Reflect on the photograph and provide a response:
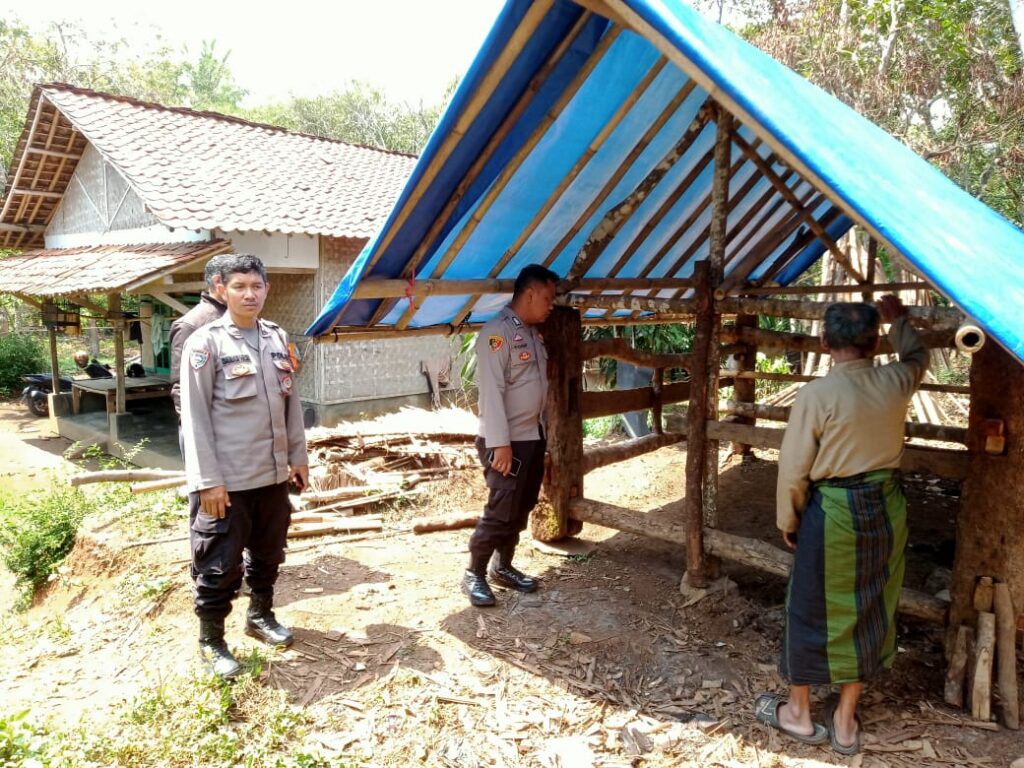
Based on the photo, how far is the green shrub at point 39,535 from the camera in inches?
223

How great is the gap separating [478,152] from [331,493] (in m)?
3.63

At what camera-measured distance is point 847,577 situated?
284 cm

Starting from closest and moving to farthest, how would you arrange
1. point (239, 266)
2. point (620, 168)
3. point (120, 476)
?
point (239, 266) → point (620, 168) → point (120, 476)

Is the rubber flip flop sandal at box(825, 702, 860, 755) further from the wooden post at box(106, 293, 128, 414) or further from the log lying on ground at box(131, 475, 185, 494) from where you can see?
the wooden post at box(106, 293, 128, 414)

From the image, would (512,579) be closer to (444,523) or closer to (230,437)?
(444,523)

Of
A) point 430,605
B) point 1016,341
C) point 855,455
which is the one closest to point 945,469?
point 855,455

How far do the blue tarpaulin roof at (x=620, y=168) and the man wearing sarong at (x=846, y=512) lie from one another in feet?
1.58

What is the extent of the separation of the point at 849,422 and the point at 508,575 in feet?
7.86

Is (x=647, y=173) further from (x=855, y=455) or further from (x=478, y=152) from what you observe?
(x=855, y=455)

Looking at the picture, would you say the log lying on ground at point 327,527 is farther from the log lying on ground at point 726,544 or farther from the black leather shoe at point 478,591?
the log lying on ground at point 726,544

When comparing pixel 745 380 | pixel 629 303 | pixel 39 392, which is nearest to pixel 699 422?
pixel 629 303

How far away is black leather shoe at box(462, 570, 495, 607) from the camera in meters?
4.11

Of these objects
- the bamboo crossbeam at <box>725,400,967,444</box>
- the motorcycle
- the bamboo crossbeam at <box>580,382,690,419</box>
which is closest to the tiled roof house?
the motorcycle

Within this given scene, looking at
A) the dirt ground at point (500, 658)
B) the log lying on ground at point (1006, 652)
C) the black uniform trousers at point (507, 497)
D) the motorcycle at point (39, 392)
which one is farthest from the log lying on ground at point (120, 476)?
the motorcycle at point (39, 392)
